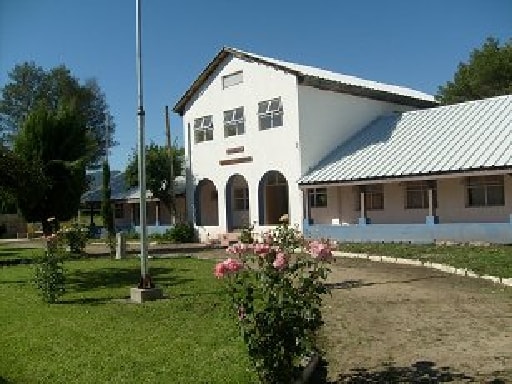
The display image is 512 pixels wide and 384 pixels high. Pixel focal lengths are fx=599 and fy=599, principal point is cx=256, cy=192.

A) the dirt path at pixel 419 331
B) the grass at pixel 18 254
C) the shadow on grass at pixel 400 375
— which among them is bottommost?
the shadow on grass at pixel 400 375

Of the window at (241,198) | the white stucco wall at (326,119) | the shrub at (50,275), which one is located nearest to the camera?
the shrub at (50,275)

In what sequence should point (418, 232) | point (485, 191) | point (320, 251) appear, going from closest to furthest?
point (320, 251)
point (485, 191)
point (418, 232)

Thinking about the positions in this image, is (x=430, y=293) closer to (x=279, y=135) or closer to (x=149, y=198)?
(x=279, y=135)

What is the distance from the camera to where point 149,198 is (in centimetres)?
3894

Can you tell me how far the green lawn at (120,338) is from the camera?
23.5ft

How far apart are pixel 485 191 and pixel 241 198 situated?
583 inches

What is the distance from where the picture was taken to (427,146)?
25375mm

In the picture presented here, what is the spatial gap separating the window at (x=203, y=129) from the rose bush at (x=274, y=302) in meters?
27.3

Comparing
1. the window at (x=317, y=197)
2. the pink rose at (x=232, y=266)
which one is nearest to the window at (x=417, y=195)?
the window at (x=317, y=197)

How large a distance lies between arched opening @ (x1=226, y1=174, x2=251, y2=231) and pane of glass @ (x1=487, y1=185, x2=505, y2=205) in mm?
12929

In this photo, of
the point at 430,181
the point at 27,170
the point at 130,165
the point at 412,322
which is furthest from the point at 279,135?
Result: the point at 412,322

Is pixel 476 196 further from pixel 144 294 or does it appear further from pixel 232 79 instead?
pixel 144 294

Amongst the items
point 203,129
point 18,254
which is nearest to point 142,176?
point 18,254

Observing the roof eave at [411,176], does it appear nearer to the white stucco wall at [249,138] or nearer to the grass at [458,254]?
the white stucco wall at [249,138]
